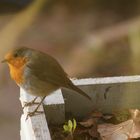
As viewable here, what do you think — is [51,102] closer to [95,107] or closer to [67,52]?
[95,107]

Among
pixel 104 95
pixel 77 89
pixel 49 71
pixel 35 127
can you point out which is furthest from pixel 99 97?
pixel 35 127

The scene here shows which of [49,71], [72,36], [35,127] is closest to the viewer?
[35,127]

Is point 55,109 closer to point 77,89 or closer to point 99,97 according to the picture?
point 77,89

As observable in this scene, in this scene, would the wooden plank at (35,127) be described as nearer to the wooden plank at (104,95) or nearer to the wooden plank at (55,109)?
the wooden plank at (55,109)

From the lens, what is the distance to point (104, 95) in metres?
3.27

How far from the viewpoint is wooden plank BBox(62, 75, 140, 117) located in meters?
3.25

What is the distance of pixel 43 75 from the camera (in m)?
3.25

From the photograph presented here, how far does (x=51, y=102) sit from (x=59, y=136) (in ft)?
0.52

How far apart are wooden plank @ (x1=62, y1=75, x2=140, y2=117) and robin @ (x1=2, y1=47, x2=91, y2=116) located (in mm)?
64

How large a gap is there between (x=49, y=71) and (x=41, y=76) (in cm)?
5

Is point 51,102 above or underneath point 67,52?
above

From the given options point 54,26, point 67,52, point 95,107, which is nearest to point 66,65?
point 67,52

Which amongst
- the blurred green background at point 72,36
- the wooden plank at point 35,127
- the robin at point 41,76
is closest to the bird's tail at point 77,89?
the robin at point 41,76

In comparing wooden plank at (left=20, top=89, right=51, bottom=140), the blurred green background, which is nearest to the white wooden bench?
wooden plank at (left=20, top=89, right=51, bottom=140)
